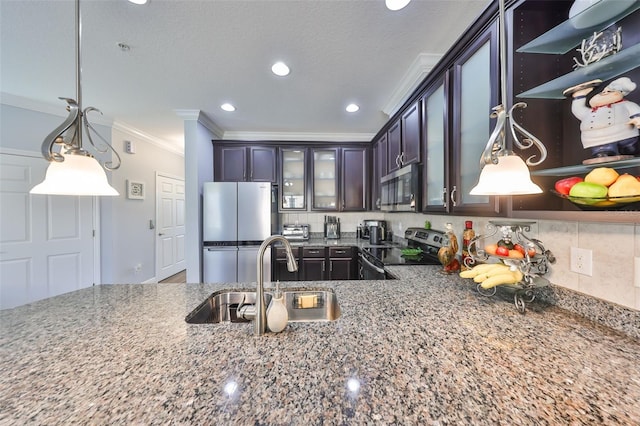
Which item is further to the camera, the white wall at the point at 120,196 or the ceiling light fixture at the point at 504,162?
the white wall at the point at 120,196

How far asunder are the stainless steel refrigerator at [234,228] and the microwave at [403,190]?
4.90ft

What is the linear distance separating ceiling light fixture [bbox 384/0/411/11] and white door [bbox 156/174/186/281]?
4314mm

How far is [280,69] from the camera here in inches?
77.2

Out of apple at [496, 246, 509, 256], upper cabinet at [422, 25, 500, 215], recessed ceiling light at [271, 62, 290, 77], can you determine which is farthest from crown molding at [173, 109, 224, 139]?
apple at [496, 246, 509, 256]

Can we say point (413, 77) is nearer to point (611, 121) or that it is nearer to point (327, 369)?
point (611, 121)

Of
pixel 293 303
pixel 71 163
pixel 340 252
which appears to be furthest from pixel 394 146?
pixel 71 163

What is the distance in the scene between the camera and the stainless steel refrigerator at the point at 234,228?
2.94 m

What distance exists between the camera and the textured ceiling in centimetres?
142

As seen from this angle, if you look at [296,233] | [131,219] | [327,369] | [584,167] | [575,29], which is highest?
[575,29]

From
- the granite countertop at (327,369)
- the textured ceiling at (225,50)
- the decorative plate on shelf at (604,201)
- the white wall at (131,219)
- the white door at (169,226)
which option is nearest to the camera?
the granite countertop at (327,369)

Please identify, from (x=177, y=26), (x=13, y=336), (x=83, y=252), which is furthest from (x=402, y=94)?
(x=83, y=252)

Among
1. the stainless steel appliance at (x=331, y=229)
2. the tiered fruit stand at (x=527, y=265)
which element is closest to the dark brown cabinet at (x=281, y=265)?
the stainless steel appliance at (x=331, y=229)

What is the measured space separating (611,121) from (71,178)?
6.25 feet

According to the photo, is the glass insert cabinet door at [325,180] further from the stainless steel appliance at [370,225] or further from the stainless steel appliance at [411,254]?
the stainless steel appliance at [411,254]
